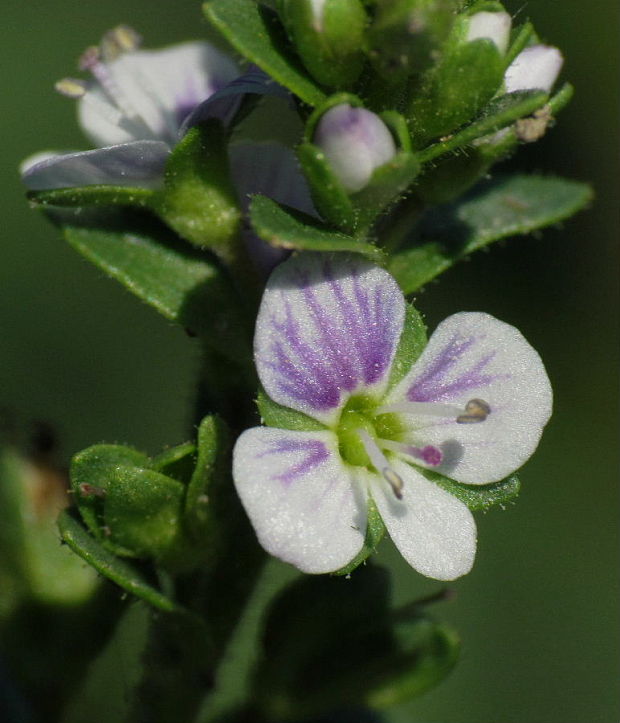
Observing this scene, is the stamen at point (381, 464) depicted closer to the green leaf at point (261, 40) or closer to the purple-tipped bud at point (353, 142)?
the purple-tipped bud at point (353, 142)

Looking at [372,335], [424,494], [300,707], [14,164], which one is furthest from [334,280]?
[14,164]

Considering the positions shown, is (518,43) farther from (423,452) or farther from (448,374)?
(423,452)

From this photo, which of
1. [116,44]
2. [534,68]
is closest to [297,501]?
[534,68]

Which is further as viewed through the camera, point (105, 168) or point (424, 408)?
point (105, 168)

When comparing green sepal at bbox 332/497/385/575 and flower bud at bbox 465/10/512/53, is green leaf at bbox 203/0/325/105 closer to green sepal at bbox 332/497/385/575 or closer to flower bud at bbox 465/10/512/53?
flower bud at bbox 465/10/512/53

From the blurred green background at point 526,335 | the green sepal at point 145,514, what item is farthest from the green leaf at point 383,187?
the blurred green background at point 526,335

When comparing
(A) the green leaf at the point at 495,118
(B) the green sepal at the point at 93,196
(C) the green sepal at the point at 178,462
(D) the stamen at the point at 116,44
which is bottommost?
(C) the green sepal at the point at 178,462
